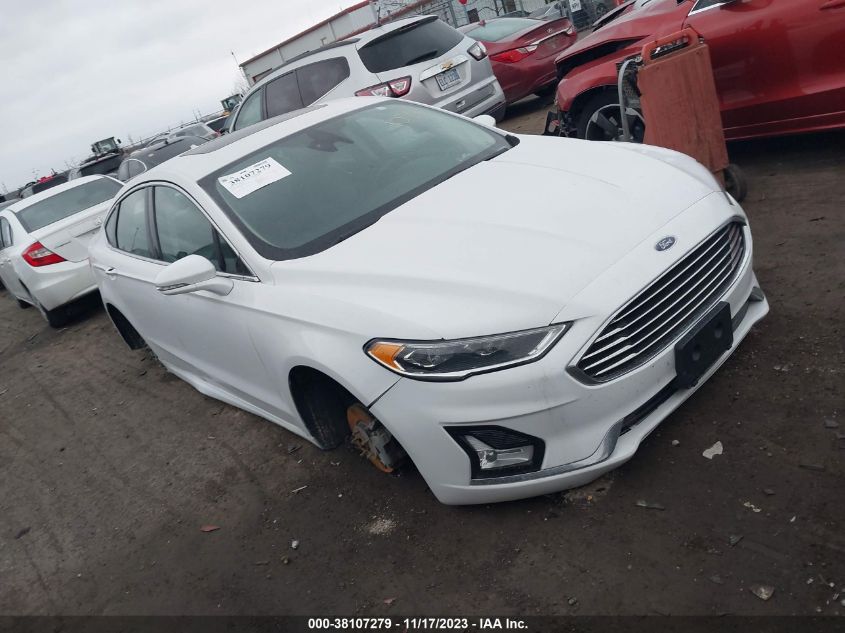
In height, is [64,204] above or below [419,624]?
above

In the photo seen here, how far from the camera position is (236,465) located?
409 centimetres

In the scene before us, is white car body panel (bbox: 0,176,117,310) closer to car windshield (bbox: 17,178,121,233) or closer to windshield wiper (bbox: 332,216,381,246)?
car windshield (bbox: 17,178,121,233)

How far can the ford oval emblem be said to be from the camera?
2666 millimetres

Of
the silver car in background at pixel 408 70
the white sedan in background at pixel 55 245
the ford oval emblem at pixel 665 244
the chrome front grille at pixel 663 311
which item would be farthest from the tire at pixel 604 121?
the white sedan in background at pixel 55 245

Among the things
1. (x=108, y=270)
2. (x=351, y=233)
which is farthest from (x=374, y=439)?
(x=108, y=270)

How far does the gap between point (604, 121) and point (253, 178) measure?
3.24 meters

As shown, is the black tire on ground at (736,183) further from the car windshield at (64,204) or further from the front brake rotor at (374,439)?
the car windshield at (64,204)

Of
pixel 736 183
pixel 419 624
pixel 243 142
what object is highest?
pixel 243 142

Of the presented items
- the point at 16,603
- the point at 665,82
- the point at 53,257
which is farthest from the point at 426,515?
the point at 53,257

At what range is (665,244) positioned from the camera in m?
2.69

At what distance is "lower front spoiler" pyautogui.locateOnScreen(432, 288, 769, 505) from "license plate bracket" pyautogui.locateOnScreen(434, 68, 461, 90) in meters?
5.98

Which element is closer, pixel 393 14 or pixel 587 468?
pixel 587 468

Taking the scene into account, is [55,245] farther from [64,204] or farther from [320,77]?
[320,77]

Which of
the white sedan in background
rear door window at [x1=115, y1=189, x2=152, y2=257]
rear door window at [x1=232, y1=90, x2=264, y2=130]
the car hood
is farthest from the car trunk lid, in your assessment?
the car hood
